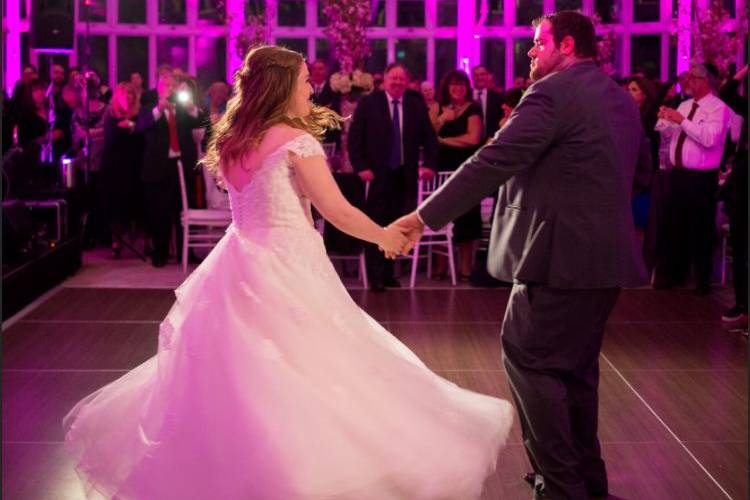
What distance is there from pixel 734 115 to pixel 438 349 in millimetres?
3345

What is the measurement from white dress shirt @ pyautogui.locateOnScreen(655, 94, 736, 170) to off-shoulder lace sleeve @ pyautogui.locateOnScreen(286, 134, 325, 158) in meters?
5.00

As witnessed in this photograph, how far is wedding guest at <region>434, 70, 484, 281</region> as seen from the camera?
30.6 feet

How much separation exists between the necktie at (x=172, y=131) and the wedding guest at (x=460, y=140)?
216cm

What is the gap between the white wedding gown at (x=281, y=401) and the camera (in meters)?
3.62

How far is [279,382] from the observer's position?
12.1ft

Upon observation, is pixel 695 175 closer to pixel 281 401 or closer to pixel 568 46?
pixel 568 46

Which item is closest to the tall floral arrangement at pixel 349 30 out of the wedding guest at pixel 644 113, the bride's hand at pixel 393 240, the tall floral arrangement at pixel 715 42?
the tall floral arrangement at pixel 715 42

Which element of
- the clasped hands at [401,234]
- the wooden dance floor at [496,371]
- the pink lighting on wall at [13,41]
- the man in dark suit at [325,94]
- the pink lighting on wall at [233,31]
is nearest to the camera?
the clasped hands at [401,234]

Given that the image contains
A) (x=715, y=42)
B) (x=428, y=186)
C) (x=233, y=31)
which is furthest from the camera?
(x=233, y=31)

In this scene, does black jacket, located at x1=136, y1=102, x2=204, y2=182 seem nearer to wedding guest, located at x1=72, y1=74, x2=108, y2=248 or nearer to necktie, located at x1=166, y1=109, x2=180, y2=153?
necktie, located at x1=166, y1=109, x2=180, y2=153

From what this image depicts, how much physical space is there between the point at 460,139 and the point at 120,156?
3.06 m

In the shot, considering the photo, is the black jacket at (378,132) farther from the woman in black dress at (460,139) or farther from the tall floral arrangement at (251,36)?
the tall floral arrangement at (251,36)

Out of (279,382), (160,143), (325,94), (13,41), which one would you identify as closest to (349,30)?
(325,94)

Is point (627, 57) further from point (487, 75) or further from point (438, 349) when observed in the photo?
point (438, 349)
